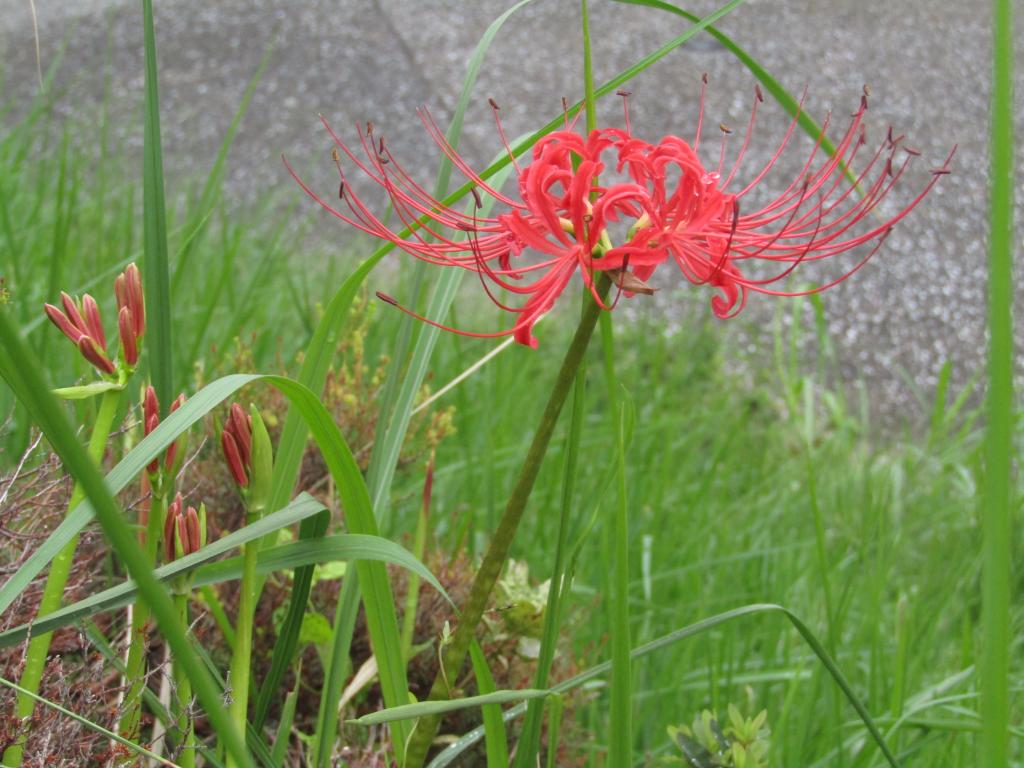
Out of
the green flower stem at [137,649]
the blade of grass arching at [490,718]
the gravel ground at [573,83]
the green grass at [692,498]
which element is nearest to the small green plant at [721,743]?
the green grass at [692,498]

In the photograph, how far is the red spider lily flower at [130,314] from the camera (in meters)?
0.81

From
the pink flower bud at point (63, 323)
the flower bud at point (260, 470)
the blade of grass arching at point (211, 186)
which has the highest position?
the blade of grass arching at point (211, 186)

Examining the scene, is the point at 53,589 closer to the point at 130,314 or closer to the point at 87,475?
the point at 130,314

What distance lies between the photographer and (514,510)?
76 cm

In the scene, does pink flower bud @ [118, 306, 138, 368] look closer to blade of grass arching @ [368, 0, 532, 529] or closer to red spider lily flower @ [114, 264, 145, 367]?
red spider lily flower @ [114, 264, 145, 367]

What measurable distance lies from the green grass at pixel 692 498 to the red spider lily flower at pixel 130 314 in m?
0.14

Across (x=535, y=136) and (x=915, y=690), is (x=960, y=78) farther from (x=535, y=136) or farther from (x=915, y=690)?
(x=535, y=136)

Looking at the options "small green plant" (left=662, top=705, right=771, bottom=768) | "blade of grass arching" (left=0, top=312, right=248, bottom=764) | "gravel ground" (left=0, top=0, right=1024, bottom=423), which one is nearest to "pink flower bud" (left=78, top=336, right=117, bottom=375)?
"blade of grass arching" (left=0, top=312, right=248, bottom=764)

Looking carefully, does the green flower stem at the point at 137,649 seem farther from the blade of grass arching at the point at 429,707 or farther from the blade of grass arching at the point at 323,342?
the blade of grass arching at the point at 429,707

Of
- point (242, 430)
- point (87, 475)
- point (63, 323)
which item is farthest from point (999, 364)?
point (63, 323)

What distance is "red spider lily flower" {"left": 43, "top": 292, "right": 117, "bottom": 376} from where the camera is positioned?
78cm

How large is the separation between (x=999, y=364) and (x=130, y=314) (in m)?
0.55

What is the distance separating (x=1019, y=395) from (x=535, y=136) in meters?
2.47

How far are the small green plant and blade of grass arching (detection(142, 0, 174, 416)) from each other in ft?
1.60
